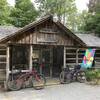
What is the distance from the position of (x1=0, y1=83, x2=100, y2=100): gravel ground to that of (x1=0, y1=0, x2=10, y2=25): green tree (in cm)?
2005

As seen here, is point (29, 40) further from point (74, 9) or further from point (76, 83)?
point (74, 9)

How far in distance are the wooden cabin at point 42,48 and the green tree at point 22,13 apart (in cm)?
1816

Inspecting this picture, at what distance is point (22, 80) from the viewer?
37.9 ft

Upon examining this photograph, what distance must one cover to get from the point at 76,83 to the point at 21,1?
24039 mm

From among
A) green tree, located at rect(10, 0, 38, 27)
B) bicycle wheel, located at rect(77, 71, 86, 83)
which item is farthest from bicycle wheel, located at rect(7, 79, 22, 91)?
green tree, located at rect(10, 0, 38, 27)

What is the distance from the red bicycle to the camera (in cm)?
1141

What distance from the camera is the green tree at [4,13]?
30406 mm

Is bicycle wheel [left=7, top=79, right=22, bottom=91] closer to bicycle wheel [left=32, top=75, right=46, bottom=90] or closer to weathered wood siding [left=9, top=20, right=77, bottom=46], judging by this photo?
bicycle wheel [left=32, top=75, right=46, bottom=90]

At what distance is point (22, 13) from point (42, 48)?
19.7 meters

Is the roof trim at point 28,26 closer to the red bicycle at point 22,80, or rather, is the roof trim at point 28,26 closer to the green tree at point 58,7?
the red bicycle at point 22,80

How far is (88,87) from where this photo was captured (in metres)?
12.1

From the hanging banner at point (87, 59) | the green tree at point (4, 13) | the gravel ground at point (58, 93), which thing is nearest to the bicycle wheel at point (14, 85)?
the gravel ground at point (58, 93)

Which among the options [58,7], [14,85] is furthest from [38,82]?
[58,7]

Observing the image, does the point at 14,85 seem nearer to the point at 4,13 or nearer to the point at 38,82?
the point at 38,82
